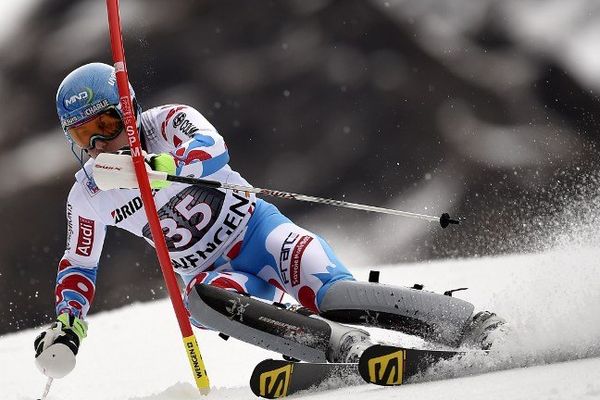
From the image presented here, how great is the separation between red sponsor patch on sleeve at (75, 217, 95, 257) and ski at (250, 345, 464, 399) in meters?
1.15

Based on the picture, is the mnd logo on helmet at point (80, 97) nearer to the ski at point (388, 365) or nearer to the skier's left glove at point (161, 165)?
the skier's left glove at point (161, 165)

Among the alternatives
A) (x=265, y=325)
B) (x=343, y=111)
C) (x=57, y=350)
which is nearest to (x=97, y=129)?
(x=57, y=350)

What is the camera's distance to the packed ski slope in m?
2.10

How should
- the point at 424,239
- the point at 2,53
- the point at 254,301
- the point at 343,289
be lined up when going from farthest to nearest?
the point at 2,53 → the point at 424,239 → the point at 343,289 → the point at 254,301

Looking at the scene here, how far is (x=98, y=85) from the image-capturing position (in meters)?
3.16

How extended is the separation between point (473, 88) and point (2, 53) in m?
5.13

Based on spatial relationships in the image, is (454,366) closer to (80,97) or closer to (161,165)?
(161,165)

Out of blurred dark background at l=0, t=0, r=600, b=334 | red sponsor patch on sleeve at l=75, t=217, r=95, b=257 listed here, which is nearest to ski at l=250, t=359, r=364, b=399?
red sponsor patch on sleeve at l=75, t=217, r=95, b=257

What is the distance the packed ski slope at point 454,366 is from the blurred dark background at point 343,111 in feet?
4.06

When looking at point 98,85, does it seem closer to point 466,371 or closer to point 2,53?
point 466,371

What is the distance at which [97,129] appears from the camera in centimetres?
315

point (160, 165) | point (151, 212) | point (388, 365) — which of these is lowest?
point (388, 365)

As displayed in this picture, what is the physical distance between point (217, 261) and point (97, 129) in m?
0.67

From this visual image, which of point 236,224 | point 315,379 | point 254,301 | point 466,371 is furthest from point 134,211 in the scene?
point 466,371
